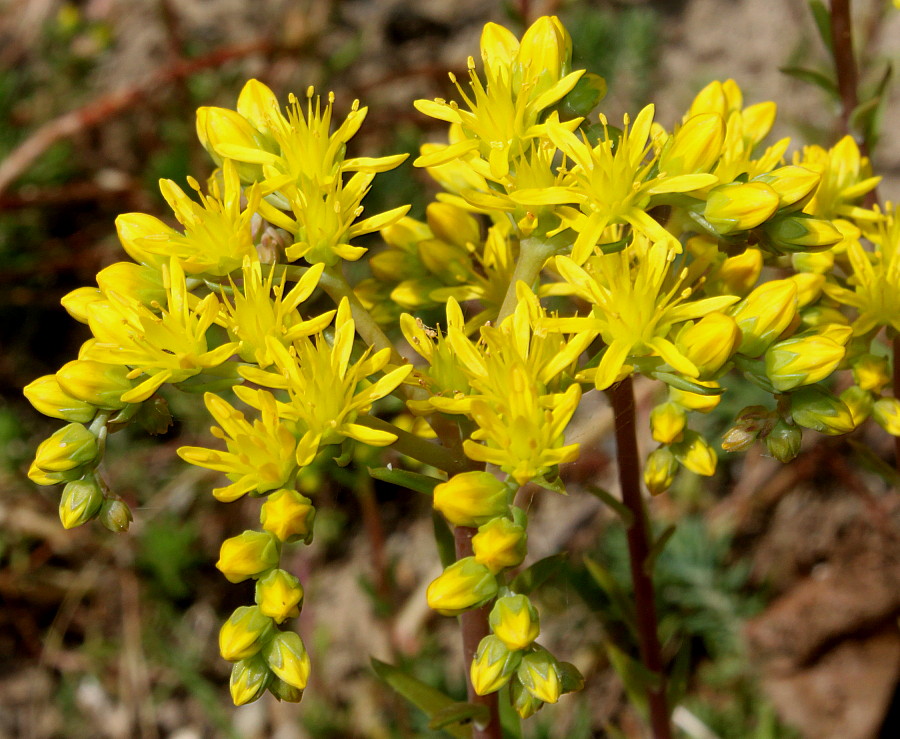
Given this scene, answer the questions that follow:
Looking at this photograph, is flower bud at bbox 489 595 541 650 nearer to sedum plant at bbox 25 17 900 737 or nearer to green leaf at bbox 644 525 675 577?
sedum plant at bbox 25 17 900 737

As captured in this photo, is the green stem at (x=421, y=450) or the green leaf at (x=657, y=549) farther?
the green leaf at (x=657, y=549)

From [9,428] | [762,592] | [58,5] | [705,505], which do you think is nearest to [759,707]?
[762,592]

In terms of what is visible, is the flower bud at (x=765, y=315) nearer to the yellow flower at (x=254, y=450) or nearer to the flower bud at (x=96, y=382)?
the yellow flower at (x=254, y=450)

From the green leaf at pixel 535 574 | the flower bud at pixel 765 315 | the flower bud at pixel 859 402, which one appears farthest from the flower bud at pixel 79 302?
the flower bud at pixel 859 402

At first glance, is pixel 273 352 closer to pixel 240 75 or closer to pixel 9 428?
pixel 9 428

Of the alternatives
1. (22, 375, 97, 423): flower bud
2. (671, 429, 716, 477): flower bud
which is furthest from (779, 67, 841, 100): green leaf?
(22, 375, 97, 423): flower bud

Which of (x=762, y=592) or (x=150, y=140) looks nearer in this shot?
(x=762, y=592)

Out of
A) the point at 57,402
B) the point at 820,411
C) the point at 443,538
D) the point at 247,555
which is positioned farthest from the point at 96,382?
the point at 820,411
